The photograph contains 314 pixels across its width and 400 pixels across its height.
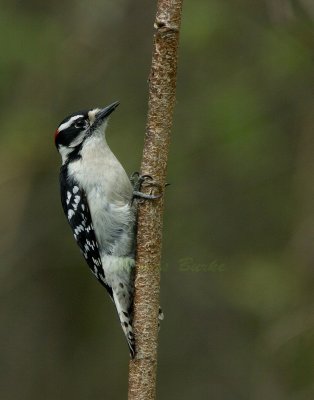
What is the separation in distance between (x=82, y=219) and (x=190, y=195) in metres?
2.82

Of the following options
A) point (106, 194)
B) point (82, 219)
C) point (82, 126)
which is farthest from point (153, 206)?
point (82, 126)

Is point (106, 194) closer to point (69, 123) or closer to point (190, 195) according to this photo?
point (69, 123)

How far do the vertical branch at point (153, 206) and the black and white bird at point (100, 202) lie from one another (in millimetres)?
856

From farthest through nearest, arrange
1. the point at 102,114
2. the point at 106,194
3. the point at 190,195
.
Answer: the point at 190,195
the point at 102,114
the point at 106,194

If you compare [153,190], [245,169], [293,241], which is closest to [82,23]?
[245,169]

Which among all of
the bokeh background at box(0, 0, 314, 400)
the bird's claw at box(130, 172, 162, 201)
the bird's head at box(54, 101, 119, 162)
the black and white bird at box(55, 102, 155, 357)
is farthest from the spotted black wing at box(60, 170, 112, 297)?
the bokeh background at box(0, 0, 314, 400)

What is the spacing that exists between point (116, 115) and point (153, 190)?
4.25 metres

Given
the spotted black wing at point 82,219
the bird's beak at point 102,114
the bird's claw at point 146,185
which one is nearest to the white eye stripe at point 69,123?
the bird's beak at point 102,114

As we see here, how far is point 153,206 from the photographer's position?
4.91m

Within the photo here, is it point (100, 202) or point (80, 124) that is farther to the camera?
point (80, 124)

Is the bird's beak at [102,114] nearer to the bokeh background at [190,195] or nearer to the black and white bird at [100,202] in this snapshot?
the black and white bird at [100,202]

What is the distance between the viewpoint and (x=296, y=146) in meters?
8.51

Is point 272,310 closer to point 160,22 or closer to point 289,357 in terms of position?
point 289,357

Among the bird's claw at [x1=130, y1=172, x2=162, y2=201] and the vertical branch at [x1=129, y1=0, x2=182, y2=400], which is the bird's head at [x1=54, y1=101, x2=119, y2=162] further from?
the vertical branch at [x1=129, y1=0, x2=182, y2=400]
